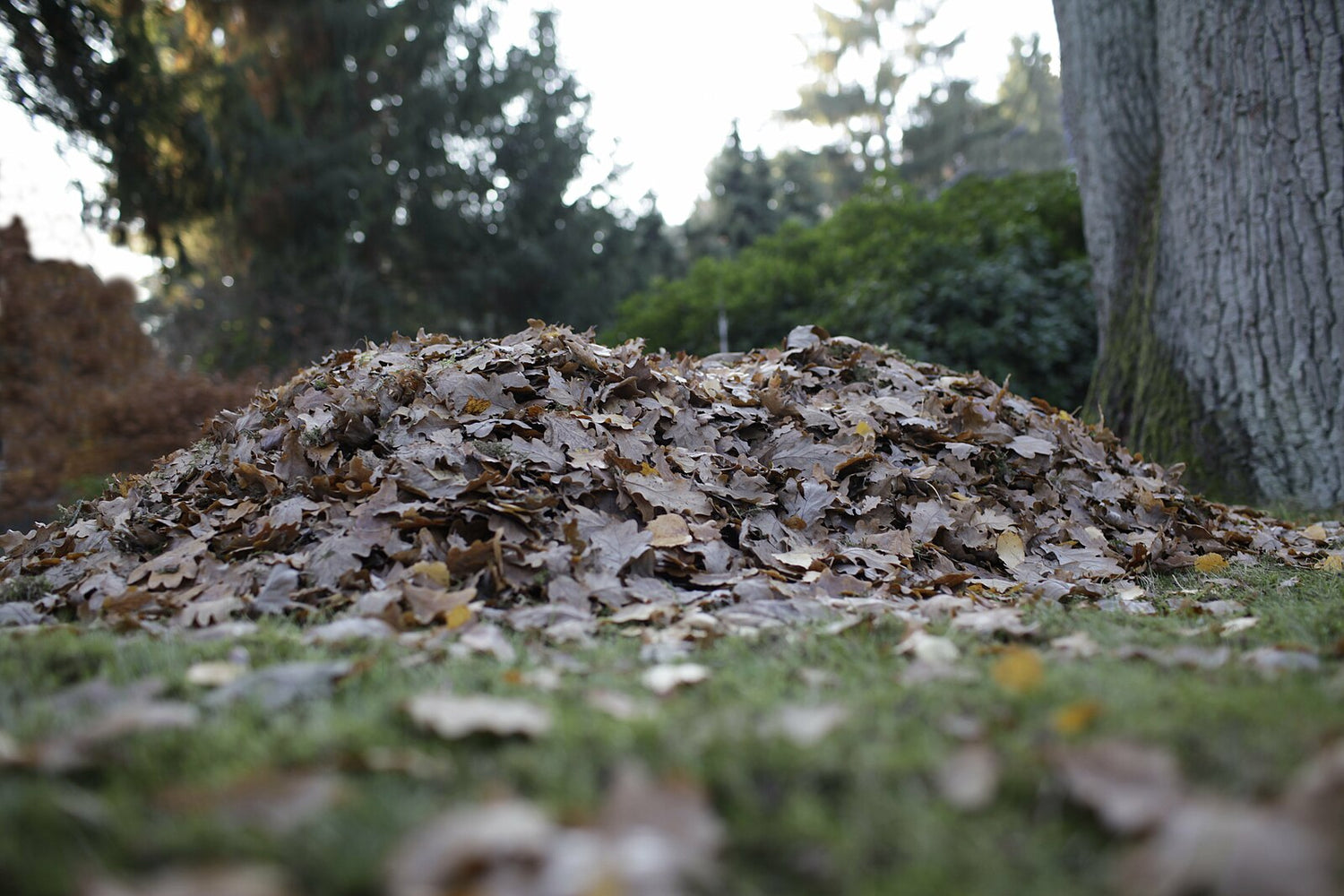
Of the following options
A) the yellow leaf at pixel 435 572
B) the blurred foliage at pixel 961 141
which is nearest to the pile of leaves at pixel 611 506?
the yellow leaf at pixel 435 572

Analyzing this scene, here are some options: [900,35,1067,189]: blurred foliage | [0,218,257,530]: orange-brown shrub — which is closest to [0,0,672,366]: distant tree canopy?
[0,218,257,530]: orange-brown shrub

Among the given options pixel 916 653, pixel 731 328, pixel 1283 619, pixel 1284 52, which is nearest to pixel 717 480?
pixel 916 653

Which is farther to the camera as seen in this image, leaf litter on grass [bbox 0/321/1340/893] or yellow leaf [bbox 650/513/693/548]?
yellow leaf [bbox 650/513/693/548]

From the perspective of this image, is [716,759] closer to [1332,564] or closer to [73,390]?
[1332,564]

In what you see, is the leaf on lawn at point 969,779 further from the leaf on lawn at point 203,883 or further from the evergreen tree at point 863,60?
the evergreen tree at point 863,60

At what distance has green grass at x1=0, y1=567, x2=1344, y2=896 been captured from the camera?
1.02 m

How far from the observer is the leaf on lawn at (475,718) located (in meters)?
1.31

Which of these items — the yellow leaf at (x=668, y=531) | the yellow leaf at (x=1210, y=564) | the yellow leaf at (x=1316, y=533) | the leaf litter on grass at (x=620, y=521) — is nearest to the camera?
the leaf litter on grass at (x=620, y=521)

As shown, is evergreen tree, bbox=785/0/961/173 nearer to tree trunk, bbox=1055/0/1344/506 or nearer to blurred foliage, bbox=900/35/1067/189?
blurred foliage, bbox=900/35/1067/189

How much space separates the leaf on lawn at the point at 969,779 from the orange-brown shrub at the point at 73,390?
8772mm

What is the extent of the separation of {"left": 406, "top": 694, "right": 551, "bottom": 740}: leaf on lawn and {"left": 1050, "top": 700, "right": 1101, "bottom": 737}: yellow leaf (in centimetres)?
80

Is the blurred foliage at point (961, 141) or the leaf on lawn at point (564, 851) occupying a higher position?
the blurred foliage at point (961, 141)

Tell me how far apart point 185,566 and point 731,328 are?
9.23 metres

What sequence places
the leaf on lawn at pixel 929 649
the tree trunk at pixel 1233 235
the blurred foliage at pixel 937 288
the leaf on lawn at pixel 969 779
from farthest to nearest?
the blurred foliage at pixel 937 288, the tree trunk at pixel 1233 235, the leaf on lawn at pixel 929 649, the leaf on lawn at pixel 969 779
